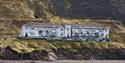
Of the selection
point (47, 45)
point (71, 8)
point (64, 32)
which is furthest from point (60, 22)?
point (71, 8)

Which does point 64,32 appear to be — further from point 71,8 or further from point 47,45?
point 71,8

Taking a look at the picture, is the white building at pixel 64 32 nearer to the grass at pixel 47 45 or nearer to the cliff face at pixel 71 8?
the grass at pixel 47 45

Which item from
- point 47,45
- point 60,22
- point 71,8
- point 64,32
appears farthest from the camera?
point 71,8

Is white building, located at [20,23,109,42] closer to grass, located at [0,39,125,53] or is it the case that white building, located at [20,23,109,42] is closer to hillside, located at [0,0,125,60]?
hillside, located at [0,0,125,60]

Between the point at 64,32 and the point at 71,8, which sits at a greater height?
the point at 71,8

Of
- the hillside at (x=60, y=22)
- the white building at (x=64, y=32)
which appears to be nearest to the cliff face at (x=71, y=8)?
the hillside at (x=60, y=22)

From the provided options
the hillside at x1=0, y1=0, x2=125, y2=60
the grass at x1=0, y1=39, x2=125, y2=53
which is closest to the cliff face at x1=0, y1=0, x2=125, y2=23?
the hillside at x1=0, y1=0, x2=125, y2=60

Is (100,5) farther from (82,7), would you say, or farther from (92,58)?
(92,58)
